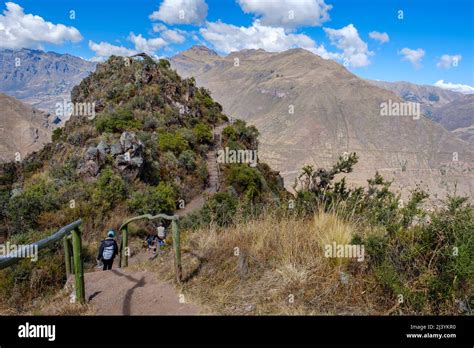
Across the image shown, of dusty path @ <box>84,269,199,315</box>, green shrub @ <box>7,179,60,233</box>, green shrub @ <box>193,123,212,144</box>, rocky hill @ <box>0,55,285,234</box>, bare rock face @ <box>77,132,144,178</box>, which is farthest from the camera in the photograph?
green shrub @ <box>193,123,212,144</box>

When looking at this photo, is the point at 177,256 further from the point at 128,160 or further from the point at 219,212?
the point at 128,160

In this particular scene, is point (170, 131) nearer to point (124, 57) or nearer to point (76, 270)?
point (124, 57)

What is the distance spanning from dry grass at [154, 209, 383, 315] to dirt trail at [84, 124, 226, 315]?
10.1 inches

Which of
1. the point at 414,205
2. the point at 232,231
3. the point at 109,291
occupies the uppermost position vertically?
the point at 414,205

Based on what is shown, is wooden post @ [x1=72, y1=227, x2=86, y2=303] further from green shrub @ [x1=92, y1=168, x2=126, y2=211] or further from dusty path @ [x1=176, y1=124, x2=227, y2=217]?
dusty path @ [x1=176, y1=124, x2=227, y2=217]

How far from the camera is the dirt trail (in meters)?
4.71

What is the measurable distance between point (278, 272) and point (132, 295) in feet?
7.40

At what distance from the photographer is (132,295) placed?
5.32m

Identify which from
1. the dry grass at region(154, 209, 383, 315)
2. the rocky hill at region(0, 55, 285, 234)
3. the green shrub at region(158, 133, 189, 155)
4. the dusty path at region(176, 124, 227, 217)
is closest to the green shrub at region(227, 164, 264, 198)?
the rocky hill at region(0, 55, 285, 234)

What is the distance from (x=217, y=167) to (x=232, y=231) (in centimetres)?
1974

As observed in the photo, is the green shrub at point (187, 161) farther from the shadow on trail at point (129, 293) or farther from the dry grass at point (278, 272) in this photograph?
the dry grass at point (278, 272)

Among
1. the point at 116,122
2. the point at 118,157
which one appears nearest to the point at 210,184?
the point at 118,157
